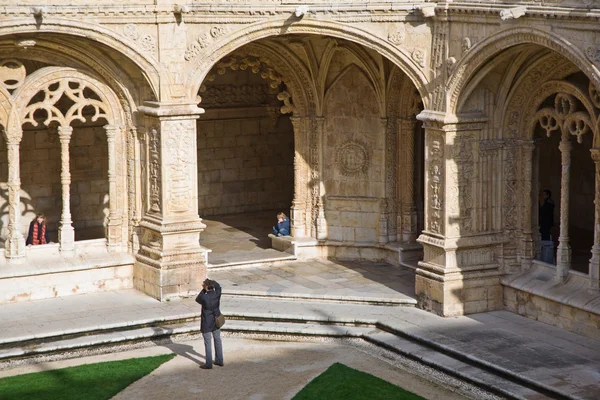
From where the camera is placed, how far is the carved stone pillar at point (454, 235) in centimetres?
2167

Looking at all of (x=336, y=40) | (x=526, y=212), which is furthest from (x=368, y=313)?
(x=336, y=40)

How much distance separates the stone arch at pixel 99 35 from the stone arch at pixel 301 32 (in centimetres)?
61

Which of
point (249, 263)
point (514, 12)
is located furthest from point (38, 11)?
point (514, 12)

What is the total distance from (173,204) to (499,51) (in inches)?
249

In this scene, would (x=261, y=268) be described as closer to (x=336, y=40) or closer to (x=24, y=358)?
(x=336, y=40)

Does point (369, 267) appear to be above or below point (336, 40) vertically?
below

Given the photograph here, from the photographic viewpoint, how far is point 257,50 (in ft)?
82.1

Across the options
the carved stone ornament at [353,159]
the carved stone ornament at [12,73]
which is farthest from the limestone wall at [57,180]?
the carved stone ornament at [353,159]

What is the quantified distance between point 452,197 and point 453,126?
1222mm

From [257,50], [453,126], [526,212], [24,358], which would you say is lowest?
[24,358]

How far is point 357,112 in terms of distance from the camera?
25.3 metres

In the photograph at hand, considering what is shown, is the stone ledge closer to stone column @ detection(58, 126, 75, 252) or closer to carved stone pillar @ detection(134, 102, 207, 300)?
carved stone pillar @ detection(134, 102, 207, 300)

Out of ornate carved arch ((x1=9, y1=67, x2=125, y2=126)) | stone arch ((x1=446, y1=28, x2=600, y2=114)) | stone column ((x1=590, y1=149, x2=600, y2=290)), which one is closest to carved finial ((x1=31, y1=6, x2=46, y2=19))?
ornate carved arch ((x1=9, y1=67, x2=125, y2=126))

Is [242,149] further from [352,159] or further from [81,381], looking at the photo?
[81,381]
